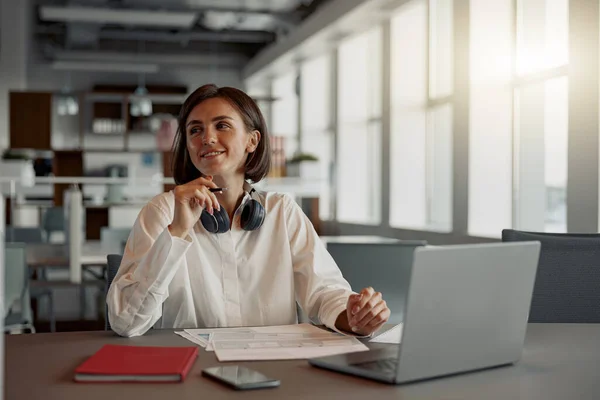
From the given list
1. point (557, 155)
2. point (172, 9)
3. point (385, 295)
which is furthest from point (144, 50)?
point (385, 295)

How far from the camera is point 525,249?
1187 millimetres

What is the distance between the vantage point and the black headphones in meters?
1.84

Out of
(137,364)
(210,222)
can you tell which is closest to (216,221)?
(210,222)

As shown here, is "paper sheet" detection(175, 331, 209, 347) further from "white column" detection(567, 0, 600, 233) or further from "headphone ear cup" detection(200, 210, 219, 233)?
"white column" detection(567, 0, 600, 233)

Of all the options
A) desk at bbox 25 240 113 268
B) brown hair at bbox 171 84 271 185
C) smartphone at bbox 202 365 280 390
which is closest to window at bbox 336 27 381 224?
desk at bbox 25 240 113 268

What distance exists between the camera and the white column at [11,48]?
8414mm

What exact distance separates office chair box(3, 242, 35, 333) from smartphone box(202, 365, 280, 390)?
8.73 feet

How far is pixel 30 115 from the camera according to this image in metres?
8.02

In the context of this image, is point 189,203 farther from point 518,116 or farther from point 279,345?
point 518,116

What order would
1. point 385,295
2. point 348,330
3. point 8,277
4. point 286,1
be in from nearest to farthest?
point 348,330, point 385,295, point 8,277, point 286,1

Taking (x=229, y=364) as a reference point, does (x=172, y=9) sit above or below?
above

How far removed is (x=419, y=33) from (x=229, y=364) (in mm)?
7025

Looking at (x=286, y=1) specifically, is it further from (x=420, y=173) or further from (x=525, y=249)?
(x=525, y=249)

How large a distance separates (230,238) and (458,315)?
88 centimetres
